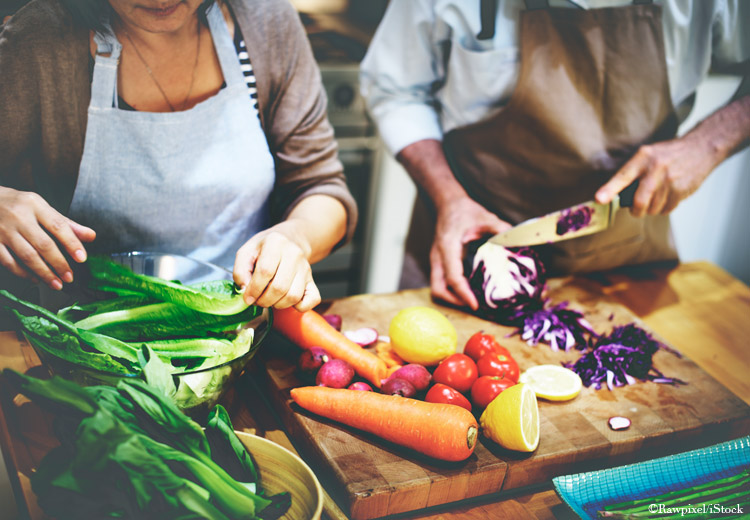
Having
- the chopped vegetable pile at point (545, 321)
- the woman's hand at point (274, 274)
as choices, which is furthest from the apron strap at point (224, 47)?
the chopped vegetable pile at point (545, 321)

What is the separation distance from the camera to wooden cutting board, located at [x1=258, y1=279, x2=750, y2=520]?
846 mm

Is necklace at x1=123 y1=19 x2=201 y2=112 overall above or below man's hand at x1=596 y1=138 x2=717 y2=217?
above

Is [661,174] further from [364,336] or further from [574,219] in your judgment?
[364,336]

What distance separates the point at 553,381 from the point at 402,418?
32cm

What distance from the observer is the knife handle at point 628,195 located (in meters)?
1.37

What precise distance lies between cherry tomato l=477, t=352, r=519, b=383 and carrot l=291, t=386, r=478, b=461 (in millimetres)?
155

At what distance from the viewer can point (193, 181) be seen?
3.38 ft

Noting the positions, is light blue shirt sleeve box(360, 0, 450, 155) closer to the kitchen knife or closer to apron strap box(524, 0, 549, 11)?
apron strap box(524, 0, 549, 11)

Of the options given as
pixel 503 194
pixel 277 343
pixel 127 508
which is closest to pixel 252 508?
pixel 127 508

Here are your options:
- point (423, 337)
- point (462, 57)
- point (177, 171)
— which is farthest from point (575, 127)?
point (177, 171)

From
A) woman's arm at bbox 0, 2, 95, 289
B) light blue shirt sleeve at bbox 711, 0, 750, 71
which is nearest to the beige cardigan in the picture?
woman's arm at bbox 0, 2, 95, 289

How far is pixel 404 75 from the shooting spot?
152 centimetres

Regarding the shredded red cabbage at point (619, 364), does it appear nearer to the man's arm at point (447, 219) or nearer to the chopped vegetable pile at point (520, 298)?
the chopped vegetable pile at point (520, 298)

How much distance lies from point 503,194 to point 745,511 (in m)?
0.86
